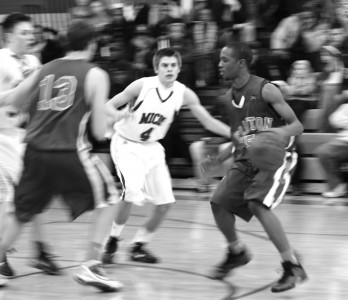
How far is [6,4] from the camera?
16688mm

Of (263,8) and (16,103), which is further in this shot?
(263,8)

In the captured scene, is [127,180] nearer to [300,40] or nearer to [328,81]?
[328,81]

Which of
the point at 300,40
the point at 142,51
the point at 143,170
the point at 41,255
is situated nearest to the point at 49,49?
the point at 142,51

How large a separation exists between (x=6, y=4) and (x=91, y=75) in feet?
36.6

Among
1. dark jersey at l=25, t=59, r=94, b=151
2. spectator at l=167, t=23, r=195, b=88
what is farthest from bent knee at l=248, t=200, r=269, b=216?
spectator at l=167, t=23, r=195, b=88

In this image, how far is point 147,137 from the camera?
7383mm

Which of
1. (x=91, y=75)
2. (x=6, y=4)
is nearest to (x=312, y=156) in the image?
(x=91, y=75)

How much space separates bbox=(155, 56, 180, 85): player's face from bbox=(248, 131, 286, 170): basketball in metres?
1.34

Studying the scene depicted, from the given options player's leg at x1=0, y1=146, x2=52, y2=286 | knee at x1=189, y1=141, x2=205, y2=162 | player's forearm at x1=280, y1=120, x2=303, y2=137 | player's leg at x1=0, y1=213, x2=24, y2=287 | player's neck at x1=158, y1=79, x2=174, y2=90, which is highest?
player's neck at x1=158, y1=79, x2=174, y2=90

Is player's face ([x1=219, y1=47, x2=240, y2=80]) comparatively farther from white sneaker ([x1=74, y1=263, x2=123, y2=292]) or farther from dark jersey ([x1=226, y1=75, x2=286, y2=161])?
white sneaker ([x1=74, y1=263, x2=123, y2=292])

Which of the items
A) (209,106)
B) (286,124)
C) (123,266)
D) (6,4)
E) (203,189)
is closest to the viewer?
(286,124)

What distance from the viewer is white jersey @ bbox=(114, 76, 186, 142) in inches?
286

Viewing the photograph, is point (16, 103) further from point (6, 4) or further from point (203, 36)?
point (6, 4)

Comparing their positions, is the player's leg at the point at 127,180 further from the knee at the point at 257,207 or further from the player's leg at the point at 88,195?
the knee at the point at 257,207
